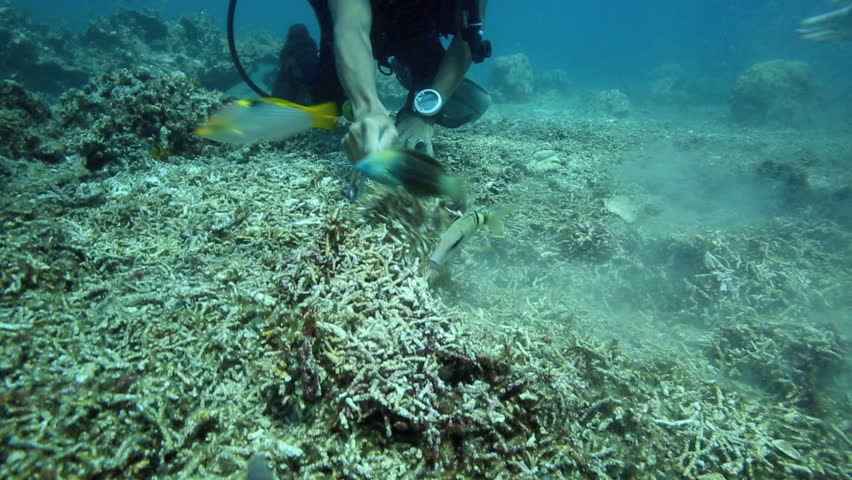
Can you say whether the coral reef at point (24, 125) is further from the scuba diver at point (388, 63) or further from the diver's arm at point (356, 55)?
the diver's arm at point (356, 55)

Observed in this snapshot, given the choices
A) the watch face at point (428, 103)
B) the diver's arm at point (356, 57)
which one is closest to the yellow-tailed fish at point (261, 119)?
the diver's arm at point (356, 57)

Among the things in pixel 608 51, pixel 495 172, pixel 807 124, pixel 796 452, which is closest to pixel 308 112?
pixel 495 172

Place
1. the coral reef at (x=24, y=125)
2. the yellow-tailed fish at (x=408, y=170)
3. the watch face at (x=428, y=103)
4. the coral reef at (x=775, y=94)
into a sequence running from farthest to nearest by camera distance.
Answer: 1. the coral reef at (x=775, y=94)
2. the coral reef at (x=24, y=125)
3. the watch face at (x=428, y=103)
4. the yellow-tailed fish at (x=408, y=170)

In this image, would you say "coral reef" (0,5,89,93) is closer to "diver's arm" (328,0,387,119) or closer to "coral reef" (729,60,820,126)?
"diver's arm" (328,0,387,119)

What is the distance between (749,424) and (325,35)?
5.94m

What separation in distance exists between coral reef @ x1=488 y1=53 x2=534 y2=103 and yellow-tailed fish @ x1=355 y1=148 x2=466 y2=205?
78.7ft

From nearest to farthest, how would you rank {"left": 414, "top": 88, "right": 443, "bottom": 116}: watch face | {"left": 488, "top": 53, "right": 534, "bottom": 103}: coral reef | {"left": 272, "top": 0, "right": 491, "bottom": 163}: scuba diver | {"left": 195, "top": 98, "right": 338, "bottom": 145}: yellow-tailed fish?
{"left": 195, "top": 98, "right": 338, "bottom": 145}: yellow-tailed fish
{"left": 272, "top": 0, "right": 491, "bottom": 163}: scuba diver
{"left": 414, "top": 88, "right": 443, "bottom": 116}: watch face
{"left": 488, "top": 53, "right": 534, "bottom": 103}: coral reef

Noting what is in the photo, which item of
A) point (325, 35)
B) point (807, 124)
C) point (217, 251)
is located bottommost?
point (807, 124)

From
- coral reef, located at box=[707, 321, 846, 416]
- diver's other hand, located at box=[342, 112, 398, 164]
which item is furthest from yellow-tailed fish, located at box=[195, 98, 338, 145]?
coral reef, located at box=[707, 321, 846, 416]

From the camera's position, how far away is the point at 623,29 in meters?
98.5

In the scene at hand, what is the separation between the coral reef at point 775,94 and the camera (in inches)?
745

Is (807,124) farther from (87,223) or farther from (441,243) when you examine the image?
(87,223)

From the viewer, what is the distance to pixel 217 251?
2500mm

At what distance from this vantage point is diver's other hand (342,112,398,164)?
2.59 metres
